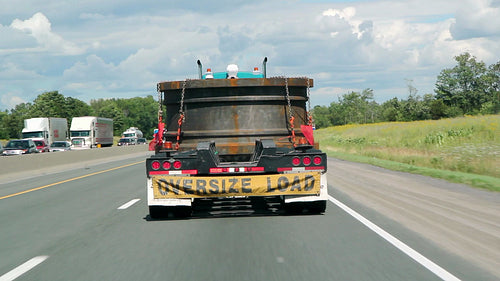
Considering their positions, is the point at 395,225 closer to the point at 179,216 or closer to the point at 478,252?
the point at 478,252

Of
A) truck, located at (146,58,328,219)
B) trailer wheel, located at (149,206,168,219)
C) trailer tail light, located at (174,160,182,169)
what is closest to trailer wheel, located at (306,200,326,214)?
truck, located at (146,58,328,219)

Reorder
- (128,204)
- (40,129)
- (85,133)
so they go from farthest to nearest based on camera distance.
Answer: (85,133), (40,129), (128,204)

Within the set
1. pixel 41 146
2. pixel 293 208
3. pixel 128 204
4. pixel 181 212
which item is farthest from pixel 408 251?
pixel 41 146

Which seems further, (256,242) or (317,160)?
(317,160)

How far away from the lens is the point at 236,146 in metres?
10.6

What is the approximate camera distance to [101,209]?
11734mm

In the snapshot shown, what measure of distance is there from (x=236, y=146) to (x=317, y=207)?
1861mm

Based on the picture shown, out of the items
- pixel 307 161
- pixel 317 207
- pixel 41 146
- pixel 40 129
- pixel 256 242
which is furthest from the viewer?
pixel 40 129

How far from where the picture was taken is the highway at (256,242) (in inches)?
239

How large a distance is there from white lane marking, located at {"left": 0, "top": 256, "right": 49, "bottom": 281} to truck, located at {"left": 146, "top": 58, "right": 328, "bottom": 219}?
271 centimetres

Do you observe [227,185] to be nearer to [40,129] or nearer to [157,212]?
[157,212]

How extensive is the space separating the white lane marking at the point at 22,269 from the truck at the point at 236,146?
271 cm

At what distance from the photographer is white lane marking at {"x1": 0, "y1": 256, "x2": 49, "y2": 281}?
6.02 meters

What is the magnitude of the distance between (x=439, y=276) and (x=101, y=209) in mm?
7755
